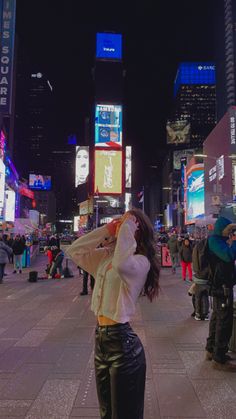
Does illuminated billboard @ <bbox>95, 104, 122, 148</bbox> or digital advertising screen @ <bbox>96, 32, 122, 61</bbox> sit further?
digital advertising screen @ <bbox>96, 32, 122, 61</bbox>

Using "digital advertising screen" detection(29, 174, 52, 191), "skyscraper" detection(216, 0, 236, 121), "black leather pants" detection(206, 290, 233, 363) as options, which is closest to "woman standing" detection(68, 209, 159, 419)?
"black leather pants" detection(206, 290, 233, 363)

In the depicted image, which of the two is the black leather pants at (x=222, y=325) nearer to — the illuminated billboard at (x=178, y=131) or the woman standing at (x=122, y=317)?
the woman standing at (x=122, y=317)

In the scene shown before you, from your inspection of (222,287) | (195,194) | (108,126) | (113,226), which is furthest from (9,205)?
(113,226)

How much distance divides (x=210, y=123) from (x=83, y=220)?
95168 mm

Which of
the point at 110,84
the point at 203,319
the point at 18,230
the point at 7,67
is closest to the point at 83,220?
the point at 110,84

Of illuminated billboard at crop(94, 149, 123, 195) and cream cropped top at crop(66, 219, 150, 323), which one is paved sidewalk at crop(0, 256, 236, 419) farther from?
illuminated billboard at crop(94, 149, 123, 195)

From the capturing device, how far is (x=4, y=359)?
5598 millimetres

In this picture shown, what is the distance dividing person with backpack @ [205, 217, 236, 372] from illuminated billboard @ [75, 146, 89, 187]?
89.1 meters

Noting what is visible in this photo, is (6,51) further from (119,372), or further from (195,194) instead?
(195,194)

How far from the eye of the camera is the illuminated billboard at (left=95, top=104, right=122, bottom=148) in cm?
5997

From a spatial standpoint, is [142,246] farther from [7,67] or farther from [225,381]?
[7,67]

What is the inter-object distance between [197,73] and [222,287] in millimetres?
174571

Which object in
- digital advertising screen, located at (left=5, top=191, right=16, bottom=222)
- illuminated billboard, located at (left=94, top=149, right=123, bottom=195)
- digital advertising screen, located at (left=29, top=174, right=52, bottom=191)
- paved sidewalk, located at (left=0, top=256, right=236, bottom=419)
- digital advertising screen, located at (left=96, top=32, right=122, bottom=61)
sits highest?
digital advertising screen, located at (left=96, top=32, right=122, bottom=61)

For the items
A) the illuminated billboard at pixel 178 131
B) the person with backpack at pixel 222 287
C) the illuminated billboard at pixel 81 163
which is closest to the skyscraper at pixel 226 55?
Result: the illuminated billboard at pixel 178 131
